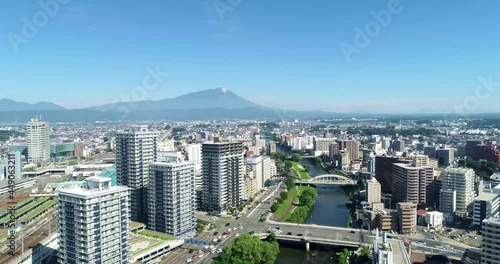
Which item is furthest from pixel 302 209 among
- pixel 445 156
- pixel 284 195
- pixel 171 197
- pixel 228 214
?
pixel 445 156

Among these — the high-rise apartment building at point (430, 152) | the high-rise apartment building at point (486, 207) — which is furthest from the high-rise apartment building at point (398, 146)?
the high-rise apartment building at point (486, 207)

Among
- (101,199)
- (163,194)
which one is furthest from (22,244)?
(163,194)

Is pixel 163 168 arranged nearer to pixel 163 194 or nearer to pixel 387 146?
pixel 163 194

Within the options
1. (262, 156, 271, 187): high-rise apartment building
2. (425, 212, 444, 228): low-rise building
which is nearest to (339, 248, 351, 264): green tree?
(425, 212, 444, 228): low-rise building

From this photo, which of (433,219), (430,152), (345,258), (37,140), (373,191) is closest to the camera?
(345,258)

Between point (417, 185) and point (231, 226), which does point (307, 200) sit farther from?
point (231, 226)
